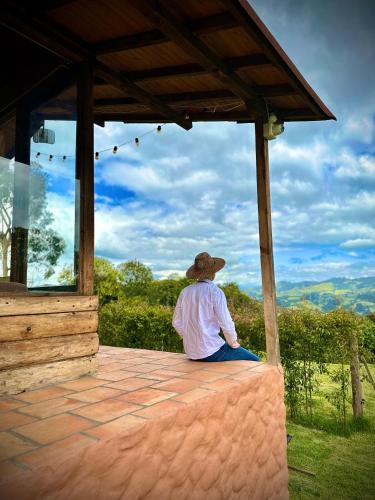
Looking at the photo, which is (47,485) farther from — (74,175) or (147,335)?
(147,335)

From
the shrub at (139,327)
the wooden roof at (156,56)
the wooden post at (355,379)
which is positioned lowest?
the wooden post at (355,379)

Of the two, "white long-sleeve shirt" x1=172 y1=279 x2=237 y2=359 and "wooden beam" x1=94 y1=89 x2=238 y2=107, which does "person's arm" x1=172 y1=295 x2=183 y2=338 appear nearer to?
"white long-sleeve shirt" x1=172 y1=279 x2=237 y2=359

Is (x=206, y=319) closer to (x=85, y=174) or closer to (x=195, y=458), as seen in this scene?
(x=195, y=458)

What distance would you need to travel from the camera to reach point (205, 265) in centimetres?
441

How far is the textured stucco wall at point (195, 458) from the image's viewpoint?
1.86 meters

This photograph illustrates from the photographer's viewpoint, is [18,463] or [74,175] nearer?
[18,463]

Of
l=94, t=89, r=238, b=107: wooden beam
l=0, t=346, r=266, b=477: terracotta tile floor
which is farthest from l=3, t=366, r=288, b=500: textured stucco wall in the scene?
l=94, t=89, r=238, b=107: wooden beam

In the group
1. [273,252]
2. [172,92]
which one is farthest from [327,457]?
[172,92]

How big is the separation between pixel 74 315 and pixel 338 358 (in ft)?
14.3

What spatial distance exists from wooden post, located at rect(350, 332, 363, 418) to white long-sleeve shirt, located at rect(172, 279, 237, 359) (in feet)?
8.90

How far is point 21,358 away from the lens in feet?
9.75

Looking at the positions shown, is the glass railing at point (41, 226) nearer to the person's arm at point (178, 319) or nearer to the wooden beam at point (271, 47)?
the person's arm at point (178, 319)

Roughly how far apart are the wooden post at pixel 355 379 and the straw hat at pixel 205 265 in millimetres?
2844

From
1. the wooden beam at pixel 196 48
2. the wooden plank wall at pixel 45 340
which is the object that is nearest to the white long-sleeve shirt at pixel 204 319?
the wooden plank wall at pixel 45 340
